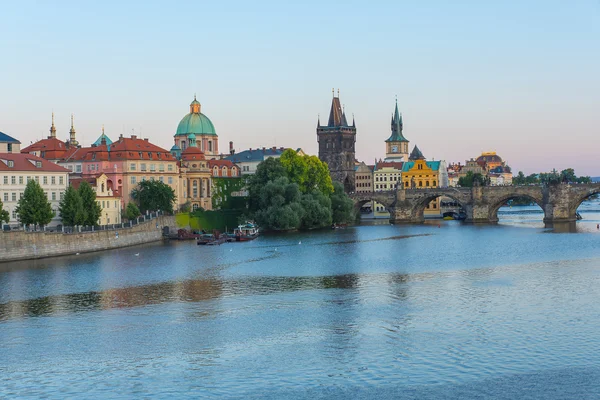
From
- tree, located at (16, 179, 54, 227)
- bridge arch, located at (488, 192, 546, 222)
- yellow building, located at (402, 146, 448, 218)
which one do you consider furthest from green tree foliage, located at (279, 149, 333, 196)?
yellow building, located at (402, 146, 448, 218)

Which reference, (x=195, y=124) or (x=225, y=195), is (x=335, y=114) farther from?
(x=225, y=195)

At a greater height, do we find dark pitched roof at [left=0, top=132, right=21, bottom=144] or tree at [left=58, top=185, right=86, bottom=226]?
dark pitched roof at [left=0, top=132, right=21, bottom=144]

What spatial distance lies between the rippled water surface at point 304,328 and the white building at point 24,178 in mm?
13960

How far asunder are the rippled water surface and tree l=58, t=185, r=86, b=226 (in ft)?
37.2

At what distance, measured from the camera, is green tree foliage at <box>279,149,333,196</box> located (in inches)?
4304

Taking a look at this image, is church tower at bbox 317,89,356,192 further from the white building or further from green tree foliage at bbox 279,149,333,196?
the white building

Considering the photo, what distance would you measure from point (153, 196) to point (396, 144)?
104994 millimetres

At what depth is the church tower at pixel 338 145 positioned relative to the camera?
158m

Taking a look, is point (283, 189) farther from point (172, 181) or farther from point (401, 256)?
point (401, 256)

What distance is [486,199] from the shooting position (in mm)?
121250

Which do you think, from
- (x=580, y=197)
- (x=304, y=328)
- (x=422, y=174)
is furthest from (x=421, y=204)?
(x=304, y=328)

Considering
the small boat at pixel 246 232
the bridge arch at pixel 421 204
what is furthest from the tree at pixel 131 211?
the bridge arch at pixel 421 204

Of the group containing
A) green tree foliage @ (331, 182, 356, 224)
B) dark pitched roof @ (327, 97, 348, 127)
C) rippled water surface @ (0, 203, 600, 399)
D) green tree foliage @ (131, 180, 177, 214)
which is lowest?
rippled water surface @ (0, 203, 600, 399)

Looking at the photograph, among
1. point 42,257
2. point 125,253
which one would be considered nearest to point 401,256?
point 125,253
